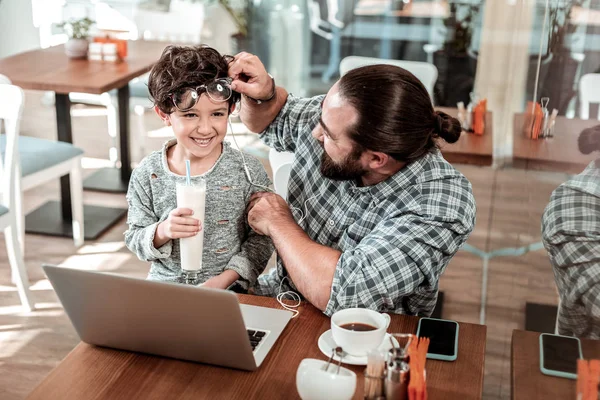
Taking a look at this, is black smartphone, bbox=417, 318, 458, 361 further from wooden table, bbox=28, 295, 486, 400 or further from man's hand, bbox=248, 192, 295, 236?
man's hand, bbox=248, 192, 295, 236

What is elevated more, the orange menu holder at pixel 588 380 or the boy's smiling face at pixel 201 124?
the boy's smiling face at pixel 201 124

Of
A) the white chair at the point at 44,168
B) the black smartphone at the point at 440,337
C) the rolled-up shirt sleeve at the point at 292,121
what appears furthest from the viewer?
the white chair at the point at 44,168

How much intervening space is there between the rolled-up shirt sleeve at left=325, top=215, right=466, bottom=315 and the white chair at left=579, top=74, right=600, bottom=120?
39 centimetres

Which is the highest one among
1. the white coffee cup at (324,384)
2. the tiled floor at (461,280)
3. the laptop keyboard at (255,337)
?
the white coffee cup at (324,384)

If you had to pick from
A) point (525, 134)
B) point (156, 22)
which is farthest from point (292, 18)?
point (525, 134)

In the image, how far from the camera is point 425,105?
5.33ft

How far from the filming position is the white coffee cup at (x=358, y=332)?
1.33m

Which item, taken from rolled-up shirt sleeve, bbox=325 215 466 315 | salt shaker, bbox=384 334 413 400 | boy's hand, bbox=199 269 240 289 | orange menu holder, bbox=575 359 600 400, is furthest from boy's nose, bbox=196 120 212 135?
orange menu holder, bbox=575 359 600 400

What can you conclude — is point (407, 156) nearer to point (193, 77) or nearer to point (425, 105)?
point (425, 105)

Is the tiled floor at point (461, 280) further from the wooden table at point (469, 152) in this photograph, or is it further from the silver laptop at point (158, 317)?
the silver laptop at point (158, 317)

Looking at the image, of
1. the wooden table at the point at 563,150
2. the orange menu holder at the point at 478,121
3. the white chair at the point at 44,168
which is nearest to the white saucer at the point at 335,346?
the wooden table at the point at 563,150

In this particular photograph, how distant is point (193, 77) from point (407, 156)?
533 mm

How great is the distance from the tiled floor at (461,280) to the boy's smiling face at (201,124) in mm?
822

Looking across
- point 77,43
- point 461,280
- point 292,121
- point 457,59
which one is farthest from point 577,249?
A: point 457,59
